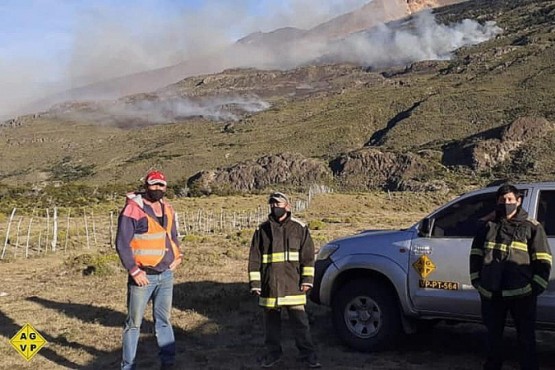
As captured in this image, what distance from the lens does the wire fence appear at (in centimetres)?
2450

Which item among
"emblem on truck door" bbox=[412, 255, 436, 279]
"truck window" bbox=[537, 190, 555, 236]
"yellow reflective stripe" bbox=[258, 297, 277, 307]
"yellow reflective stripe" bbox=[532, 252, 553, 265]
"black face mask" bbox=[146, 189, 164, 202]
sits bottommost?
"yellow reflective stripe" bbox=[258, 297, 277, 307]

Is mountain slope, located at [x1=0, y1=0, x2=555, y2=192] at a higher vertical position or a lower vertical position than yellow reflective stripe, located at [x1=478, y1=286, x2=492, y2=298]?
higher

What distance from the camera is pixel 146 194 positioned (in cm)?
728

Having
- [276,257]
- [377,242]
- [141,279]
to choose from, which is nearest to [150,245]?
[141,279]

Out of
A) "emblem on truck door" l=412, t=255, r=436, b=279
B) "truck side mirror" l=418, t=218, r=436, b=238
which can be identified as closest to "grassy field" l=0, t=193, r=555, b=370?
"emblem on truck door" l=412, t=255, r=436, b=279

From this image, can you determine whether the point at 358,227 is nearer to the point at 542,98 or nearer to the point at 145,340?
the point at 145,340

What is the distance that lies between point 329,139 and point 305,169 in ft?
66.9

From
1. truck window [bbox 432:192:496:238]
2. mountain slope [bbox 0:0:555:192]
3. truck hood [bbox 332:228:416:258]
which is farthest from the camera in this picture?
mountain slope [bbox 0:0:555:192]

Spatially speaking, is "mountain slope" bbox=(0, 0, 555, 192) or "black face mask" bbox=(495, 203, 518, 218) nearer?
"black face mask" bbox=(495, 203, 518, 218)

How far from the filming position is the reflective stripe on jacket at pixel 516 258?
20.9ft

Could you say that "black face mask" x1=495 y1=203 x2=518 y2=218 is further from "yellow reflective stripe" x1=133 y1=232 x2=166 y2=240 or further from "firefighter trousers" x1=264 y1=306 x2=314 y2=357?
"yellow reflective stripe" x1=133 y1=232 x2=166 y2=240

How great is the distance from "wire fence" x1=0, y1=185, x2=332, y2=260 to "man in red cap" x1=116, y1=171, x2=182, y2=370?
372 inches

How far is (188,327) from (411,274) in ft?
11.3

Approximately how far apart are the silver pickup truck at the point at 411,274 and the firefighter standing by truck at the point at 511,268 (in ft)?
2.64
